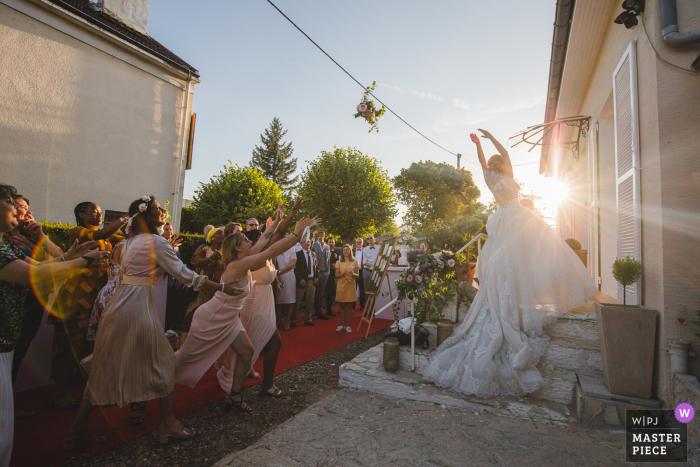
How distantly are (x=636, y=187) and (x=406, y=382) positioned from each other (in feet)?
10.6

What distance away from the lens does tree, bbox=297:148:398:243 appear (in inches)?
920

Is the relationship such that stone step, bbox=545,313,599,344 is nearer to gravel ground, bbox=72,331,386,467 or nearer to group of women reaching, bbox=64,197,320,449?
gravel ground, bbox=72,331,386,467

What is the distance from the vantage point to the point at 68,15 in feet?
32.8

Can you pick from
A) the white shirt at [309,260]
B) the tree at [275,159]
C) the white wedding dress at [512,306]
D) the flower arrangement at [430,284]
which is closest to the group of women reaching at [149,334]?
the flower arrangement at [430,284]

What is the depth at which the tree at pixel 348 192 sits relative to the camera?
920 inches

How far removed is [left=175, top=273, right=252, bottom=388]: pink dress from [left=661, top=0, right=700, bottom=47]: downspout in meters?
4.58

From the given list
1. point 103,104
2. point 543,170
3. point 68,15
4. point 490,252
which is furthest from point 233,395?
point 543,170

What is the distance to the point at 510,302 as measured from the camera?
4.01 m

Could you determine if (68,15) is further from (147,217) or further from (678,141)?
(678,141)

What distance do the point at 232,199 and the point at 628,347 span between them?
18819 mm
